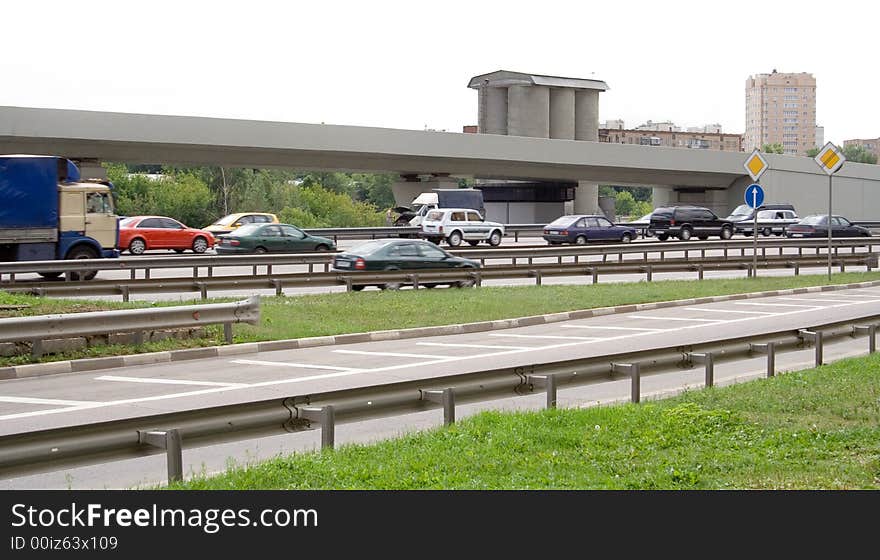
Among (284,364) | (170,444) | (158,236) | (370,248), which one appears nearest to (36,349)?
(284,364)

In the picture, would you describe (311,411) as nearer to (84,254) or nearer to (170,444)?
(170,444)

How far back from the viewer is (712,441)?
8.84 metres

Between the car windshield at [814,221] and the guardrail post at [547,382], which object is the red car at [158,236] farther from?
the car windshield at [814,221]

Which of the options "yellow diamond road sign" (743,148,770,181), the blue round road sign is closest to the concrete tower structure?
the blue round road sign

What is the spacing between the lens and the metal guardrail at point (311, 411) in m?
7.08

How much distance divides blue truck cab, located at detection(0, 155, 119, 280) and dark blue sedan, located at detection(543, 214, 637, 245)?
26.4 metres

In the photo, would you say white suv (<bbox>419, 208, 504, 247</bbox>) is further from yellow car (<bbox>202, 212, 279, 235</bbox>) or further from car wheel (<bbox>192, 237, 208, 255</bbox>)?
car wheel (<bbox>192, 237, 208, 255</bbox>)

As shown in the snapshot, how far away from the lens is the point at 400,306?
23.1 metres

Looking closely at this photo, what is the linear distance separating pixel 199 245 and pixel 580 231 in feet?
62.2

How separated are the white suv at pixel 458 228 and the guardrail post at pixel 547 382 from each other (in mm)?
41744

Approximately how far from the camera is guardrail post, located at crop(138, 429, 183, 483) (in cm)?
745
